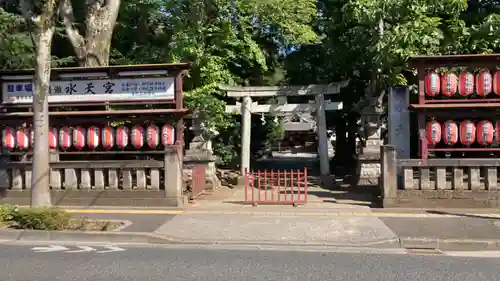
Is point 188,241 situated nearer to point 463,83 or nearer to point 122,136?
point 122,136

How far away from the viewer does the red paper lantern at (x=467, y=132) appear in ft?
39.9

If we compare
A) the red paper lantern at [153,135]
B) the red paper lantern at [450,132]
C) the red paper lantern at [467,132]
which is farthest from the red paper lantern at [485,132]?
the red paper lantern at [153,135]

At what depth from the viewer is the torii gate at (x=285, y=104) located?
708 inches

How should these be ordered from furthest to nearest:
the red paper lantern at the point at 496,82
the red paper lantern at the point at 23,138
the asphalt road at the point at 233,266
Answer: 1. the red paper lantern at the point at 23,138
2. the red paper lantern at the point at 496,82
3. the asphalt road at the point at 233,266

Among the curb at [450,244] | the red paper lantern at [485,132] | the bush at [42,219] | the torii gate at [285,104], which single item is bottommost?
the curb at [450,244]

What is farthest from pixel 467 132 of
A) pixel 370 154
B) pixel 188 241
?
pixel 188 241

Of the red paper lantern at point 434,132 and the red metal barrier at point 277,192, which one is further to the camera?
the red metal barrier at point 277,192

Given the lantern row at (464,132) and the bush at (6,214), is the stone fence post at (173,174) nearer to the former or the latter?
the bush at (6,214)

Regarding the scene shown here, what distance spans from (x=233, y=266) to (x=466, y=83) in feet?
27.2

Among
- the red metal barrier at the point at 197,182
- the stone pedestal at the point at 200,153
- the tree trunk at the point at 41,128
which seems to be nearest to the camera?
the tree trunk at the point at 41,128

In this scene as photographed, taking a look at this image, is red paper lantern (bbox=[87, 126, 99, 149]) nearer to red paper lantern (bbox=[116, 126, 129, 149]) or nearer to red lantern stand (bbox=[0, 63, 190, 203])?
red lantern stand (bbox=[0, 63, 190, 203])

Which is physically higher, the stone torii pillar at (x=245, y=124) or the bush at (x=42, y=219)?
the stone torii pillar at (x=245, y=124)

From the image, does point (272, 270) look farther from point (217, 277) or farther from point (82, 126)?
point (82, 126)

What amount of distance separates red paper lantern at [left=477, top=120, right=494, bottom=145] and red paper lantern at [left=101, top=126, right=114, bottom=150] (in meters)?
9.56
